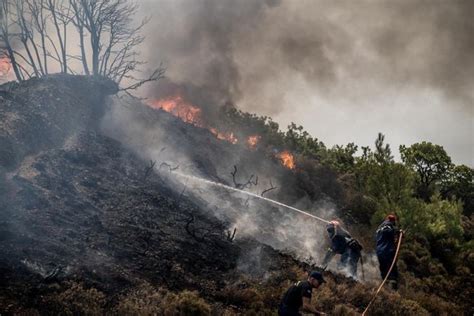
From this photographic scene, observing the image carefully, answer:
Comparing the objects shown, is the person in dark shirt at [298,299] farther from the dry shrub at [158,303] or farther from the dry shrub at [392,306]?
the dry shrub at [392,306]

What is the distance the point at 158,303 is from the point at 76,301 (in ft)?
5.41

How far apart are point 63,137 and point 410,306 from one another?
13.3 m

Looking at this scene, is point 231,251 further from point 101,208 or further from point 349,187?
point 349,187

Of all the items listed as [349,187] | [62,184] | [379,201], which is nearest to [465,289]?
[379,201]

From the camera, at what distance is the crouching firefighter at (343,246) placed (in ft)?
43.6

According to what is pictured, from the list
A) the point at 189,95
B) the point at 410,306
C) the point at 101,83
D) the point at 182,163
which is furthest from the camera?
the point at 189,95

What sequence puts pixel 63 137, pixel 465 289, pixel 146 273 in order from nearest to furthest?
1. pixel 146 273
2. pixel 63 137
3. pixel 465 289

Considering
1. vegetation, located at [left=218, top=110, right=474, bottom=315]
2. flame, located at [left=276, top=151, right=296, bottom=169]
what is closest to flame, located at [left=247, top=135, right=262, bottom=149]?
flame, located at [left=276, top=151, right=296, bottom=169]

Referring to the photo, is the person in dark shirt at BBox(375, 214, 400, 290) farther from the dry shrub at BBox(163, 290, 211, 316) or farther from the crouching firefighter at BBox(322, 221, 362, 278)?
the dry shrub at BBox(163, 290, 211, 316)

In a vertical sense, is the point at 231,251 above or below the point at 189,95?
below

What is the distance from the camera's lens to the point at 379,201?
71.3ft

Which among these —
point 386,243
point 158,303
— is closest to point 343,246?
point 386,243

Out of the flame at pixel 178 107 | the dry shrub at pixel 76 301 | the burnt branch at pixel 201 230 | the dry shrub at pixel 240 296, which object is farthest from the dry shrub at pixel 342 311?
the flame at pixel 178 107

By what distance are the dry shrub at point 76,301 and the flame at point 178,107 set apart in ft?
106
